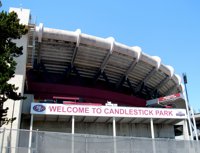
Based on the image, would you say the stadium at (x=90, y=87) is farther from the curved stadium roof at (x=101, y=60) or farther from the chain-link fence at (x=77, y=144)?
the chain-link fence at (x=77, y=144)

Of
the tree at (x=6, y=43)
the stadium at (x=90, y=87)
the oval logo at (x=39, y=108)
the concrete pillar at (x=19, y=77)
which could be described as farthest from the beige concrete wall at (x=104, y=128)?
the tree at (x=6, y=43)

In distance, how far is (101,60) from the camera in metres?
30.8

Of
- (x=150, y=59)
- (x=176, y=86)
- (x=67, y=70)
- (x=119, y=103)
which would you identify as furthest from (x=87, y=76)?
(x=176, y=86)

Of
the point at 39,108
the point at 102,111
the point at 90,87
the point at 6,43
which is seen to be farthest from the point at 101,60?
the point at 6,43

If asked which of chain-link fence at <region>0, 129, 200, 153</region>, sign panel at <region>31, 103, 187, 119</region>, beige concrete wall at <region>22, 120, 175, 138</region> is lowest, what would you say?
chain-link fence at <region>0, 129, 200, 153</region>

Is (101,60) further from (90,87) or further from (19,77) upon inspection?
(19,77)

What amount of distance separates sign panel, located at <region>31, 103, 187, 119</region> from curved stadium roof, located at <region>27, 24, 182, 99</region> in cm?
447

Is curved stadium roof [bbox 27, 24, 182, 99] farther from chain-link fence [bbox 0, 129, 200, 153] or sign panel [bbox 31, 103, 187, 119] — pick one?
chain-link fence [bbox 0, 129, 200, 153]

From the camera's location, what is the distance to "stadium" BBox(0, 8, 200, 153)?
990 inches

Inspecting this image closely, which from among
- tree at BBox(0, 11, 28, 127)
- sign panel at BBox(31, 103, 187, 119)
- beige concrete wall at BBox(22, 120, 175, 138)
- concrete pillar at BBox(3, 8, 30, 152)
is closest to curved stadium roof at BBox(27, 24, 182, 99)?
concrete pillar at BBox(3, 8, 30, 152)

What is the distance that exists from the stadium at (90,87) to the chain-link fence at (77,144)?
8692 millimetres

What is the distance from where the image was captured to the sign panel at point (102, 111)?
2464 centimetres

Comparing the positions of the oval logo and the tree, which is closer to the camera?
the tree

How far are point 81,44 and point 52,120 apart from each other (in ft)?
27.4
